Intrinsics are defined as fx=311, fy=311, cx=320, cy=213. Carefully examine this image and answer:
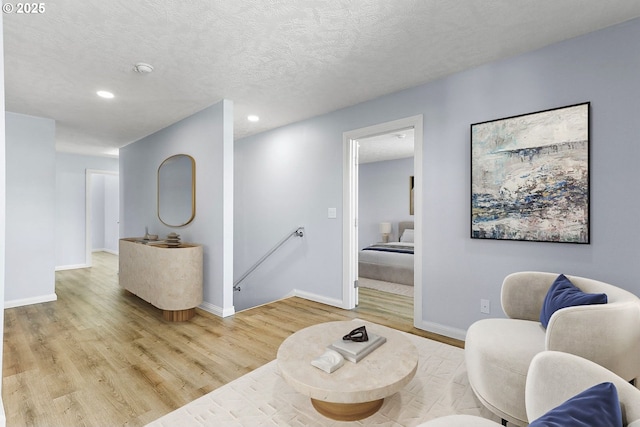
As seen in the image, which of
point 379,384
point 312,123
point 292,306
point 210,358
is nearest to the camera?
point 379,384

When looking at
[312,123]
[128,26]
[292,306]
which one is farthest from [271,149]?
[128,26]

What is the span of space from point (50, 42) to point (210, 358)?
2656mm

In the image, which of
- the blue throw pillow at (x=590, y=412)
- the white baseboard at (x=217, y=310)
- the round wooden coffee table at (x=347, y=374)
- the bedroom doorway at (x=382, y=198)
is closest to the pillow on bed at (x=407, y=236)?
the bedroom doorway at (x=382, y=198)

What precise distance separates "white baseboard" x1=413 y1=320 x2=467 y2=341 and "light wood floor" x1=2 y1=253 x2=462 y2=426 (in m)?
0.09

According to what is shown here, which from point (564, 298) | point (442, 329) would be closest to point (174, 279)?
point (442, 329)

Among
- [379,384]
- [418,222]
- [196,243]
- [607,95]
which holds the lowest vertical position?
[379,384]

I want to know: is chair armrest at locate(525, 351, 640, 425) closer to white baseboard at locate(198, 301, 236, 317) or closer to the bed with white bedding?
white baseboard at locate(198, 301, 236, 317)

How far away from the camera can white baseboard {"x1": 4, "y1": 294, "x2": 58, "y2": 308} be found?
12.8ft

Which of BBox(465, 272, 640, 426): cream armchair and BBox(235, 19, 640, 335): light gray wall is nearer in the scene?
BBox(465, 272, 640, 426): cream armchair

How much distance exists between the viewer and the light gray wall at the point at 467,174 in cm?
209

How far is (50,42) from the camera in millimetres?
2270

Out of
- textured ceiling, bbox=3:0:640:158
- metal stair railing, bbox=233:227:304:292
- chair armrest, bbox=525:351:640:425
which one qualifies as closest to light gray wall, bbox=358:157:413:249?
metal stair railing, bbox=233:227:304:292

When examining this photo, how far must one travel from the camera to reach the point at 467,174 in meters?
2.76

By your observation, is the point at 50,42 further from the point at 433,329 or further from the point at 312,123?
the point at 433,329
